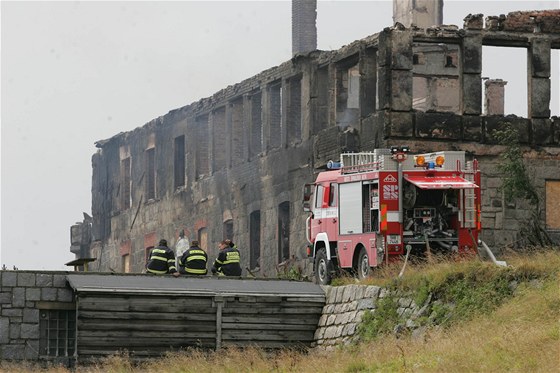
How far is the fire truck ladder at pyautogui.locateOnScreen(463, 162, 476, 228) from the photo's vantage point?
30.2 metres

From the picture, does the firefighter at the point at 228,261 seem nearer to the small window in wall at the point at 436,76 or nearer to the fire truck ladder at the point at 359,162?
the fire truck ladder at the point at 359,162

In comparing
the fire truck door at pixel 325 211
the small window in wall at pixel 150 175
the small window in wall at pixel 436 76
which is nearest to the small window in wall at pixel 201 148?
the small window in wall at pixel 150 175

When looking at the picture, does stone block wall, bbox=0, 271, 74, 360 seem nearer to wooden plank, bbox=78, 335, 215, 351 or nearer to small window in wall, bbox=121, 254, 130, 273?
wooden plank, bbox=78, 335, 215, 351

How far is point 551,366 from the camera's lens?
20.0 m

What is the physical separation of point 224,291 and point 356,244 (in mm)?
2732

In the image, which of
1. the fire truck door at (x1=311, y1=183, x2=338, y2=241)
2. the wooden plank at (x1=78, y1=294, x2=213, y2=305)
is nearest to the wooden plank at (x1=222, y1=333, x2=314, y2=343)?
the wooden plank at (x1=78, y1=294, x2=213, y2=305)

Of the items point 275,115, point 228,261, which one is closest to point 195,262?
point 228,261

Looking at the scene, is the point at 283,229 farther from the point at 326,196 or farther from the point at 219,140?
the point at 326,196

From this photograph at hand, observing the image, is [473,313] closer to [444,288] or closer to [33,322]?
[444,288]

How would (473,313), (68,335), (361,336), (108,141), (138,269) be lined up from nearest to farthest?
(473,313)
(361,336)
(68,335)
(138,269)
(108,141)

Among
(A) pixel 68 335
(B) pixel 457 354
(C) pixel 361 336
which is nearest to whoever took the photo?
(B) pixel 457 354

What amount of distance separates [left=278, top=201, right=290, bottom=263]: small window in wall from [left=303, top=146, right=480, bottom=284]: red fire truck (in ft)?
34.1

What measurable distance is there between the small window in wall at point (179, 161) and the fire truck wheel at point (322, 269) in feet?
57.5

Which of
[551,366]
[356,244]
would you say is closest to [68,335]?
[356,244]
